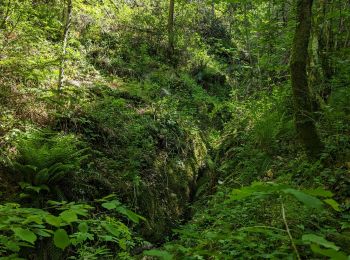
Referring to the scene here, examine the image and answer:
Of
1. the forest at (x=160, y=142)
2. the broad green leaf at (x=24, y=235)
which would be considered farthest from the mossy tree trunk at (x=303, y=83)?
the broad green leaf at (x=24, y=235)

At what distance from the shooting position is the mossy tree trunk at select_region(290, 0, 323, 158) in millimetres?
4289

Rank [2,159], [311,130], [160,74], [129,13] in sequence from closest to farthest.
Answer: [311,130]
[2,159]
[160,74]
[129,13]

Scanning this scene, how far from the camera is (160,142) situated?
8320 millimetres

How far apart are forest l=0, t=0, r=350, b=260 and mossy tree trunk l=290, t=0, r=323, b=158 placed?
0.05ft

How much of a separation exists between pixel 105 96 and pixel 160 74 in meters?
3.68

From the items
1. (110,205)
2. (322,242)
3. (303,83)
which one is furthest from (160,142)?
(322,242)

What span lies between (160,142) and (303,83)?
444cm

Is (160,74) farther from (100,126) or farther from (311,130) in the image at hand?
(311,130)

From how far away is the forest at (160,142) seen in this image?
3268mm

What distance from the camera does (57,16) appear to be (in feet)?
32.4

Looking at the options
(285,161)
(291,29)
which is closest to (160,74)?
(291,29)

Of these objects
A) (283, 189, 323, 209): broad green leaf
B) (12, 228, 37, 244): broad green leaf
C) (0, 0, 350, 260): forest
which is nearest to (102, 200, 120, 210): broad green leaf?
(0, 0, 350, 260): forest

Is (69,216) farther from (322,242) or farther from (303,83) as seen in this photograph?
(303,83)

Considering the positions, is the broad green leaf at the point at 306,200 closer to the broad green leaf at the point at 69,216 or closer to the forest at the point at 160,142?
the forest at the point at 160,142
